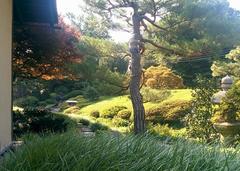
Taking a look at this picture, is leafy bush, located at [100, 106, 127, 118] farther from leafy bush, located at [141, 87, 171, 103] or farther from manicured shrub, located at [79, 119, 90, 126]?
leafy bush, located at [141, 87, 171, 103]

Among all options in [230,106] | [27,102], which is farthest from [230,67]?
[27,102]

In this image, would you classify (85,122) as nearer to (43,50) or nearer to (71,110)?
(71,110)

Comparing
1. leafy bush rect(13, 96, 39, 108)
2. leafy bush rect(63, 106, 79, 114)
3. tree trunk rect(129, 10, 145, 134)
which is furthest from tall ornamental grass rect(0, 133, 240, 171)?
leafy bush rect(63, 106, 79, 114)

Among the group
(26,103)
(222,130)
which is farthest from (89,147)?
(26,103)

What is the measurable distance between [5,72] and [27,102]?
12496 mm

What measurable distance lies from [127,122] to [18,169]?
1239cm

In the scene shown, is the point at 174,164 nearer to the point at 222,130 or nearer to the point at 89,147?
the point at 89,147

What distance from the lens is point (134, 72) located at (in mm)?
11961

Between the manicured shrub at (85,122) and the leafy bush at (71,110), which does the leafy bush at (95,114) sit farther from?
the manicured shrub at (85,122)

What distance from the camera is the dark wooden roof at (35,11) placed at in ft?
23.9

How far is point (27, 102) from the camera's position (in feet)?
59.4

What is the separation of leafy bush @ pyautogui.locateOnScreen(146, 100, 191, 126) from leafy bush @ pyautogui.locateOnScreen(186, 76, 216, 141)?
246 cm

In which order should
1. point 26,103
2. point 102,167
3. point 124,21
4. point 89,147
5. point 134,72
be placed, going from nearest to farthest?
1. point 102,167
2. point 89,147
3. point 134,72
4. point 124,21
5. point 26,103

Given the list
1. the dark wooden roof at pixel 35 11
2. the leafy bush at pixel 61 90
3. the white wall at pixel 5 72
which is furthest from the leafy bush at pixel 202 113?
the leafy bush at pixel 61 90
